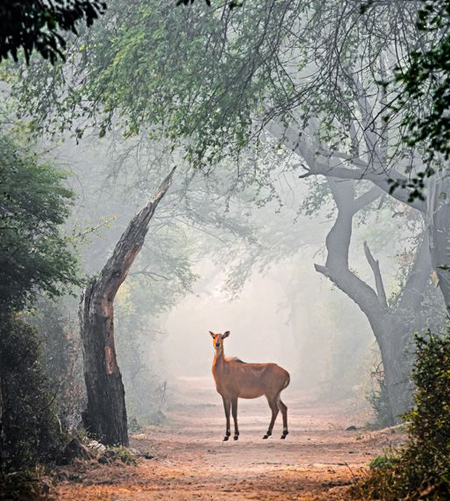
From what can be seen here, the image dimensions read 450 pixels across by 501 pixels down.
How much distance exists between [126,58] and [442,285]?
8286 millimetres

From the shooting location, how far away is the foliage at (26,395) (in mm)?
10945

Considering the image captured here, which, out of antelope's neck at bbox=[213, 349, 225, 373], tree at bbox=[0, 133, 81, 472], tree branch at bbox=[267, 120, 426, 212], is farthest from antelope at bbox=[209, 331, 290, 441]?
tree at bbox=[0, 133, 81, 472]

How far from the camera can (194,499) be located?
8.42 metres

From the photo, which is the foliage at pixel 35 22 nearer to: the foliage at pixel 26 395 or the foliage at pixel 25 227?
the foliage at pixel 25 227

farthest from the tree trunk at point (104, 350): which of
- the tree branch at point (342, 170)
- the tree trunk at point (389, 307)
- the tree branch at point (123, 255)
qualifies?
the tree trunk at point (389, 307)

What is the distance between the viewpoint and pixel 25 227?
1209 centimetres

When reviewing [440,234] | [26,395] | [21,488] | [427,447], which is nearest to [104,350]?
[26,395]

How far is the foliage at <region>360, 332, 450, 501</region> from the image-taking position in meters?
7.14

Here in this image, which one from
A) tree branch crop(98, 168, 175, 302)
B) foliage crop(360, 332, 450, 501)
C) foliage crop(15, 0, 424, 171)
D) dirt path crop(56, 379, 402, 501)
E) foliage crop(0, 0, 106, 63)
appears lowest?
dirt path crop(56, 379, 402, 501)

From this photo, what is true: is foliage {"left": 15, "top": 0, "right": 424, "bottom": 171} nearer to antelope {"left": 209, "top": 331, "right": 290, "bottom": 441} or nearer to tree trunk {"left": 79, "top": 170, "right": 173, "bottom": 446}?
tree trunk {"left": 79, "top": 170, "right": 173, "bottom": 446}

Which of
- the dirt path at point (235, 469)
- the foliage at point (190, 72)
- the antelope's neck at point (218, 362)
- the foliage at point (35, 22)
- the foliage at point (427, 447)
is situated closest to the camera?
the foliage at point (35, 22)

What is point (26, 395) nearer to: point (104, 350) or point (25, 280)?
point (25, 280)

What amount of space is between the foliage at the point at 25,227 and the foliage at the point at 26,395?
0.53 m

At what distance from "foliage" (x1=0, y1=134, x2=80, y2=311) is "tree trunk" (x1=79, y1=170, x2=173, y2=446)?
1878 millimetres
